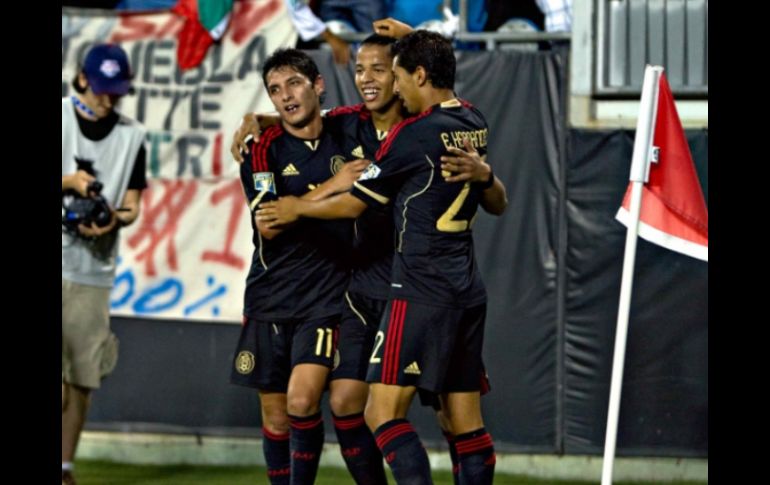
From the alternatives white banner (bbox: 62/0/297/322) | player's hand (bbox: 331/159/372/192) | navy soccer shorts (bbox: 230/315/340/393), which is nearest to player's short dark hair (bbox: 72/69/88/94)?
white banner (bbox: 62/0/297/322)

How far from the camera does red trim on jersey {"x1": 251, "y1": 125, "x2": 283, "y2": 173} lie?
6.94 meters

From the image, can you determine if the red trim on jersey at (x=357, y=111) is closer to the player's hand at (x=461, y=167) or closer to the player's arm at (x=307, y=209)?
the player's arm at (x=307, y=209)

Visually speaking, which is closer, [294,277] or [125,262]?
[294,277]

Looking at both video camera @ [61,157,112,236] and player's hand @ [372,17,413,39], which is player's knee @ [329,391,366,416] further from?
video camera @ [61,157,112,236]

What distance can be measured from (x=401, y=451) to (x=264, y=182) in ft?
4.84

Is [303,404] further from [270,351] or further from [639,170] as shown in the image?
[639,170]

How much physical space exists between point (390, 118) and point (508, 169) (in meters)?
2.33

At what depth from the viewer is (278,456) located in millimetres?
7188

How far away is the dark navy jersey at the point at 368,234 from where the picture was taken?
6.85m

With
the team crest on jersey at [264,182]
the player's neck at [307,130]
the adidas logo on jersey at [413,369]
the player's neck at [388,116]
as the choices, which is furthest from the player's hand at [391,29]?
the adidas logo on jersey at [413,369]

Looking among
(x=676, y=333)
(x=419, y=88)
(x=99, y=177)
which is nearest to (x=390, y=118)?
(x=419, y=88)
